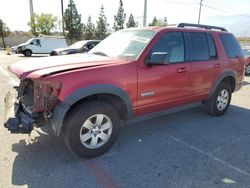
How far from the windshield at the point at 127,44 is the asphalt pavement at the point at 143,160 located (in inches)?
57.7

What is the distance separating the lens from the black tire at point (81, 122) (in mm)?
3186

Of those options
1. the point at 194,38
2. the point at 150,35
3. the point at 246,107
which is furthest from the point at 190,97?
the point at 246,107

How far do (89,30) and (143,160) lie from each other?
46.5 meters

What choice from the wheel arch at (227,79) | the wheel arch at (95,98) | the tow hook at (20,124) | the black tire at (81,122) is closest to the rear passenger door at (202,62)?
the wheel arch at (227,79)

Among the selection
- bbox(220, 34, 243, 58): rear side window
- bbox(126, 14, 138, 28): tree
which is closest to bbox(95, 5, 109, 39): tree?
bbox(126, 14, 138, 28): tree

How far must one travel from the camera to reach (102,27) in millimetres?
48875

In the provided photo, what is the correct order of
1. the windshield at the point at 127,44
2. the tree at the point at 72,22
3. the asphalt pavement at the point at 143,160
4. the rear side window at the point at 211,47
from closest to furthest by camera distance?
the asphalt pavement at the point at 143,160 < the windshield at the point at 127,44 < the rear side window at the point at 211,47 < the tree at the point at 72,22

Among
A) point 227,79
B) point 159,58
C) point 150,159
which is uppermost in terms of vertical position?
point 159,58

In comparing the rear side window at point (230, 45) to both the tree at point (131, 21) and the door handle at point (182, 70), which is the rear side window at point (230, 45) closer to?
the door handle at point (182, 70)

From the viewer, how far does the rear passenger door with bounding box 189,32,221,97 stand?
178 inches

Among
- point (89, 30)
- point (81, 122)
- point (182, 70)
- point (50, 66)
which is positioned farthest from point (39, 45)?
point (89, 30)

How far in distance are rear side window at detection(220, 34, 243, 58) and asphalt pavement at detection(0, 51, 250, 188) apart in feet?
5.57

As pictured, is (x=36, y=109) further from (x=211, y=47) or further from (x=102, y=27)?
(x=102, y=27)

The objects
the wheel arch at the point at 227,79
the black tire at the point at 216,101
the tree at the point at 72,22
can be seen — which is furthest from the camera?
the tree at the point at 72,22
